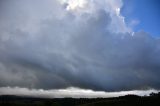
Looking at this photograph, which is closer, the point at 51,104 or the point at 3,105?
the point at 3,105

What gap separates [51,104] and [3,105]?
33673 millimetres

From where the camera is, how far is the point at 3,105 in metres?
177

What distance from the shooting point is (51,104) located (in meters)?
193
